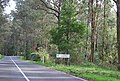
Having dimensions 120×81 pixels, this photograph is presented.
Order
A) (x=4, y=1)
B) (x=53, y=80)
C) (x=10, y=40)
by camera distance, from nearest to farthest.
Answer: (x=53, y=80) → (x=4, y=1) → (x=10, y=40)

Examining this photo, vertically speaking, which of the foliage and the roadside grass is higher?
the foliage

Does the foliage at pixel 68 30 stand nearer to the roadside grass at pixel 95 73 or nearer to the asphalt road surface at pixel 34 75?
the roadside grass at pixel 95 73

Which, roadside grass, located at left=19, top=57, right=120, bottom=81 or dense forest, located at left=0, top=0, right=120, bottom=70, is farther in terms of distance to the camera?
dense forest, located at left=0, top=0, right=120, bottom=70

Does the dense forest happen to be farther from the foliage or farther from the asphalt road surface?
the asphalt road surface

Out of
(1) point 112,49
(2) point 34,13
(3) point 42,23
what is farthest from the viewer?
(3) point 42,23

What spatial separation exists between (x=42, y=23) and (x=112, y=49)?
2032cm

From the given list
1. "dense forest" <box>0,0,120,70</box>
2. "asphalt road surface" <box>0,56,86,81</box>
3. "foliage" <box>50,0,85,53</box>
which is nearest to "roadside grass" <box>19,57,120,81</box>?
"asphalt road surface" <box>0,56,86,81</box>

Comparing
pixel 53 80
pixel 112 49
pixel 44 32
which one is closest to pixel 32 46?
pixel 44 32

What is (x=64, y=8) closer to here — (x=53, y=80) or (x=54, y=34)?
(x=54, y=34)

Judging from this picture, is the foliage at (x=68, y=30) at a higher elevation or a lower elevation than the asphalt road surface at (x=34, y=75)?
higher

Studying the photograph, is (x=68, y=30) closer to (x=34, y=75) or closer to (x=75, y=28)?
(x=75, y=28)

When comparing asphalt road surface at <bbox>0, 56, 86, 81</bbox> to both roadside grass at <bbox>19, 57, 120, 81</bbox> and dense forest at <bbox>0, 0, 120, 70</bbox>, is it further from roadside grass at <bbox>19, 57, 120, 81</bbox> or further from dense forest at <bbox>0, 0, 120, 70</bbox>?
dense forest at <bbox>0, 0, 120, 70</bbox>

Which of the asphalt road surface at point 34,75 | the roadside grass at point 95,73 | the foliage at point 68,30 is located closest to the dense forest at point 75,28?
the foliage at point 68,30

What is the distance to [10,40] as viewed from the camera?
146875 mm
